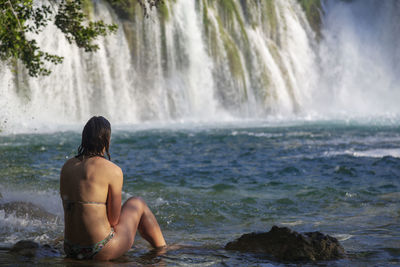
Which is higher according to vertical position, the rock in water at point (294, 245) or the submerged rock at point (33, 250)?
the submerged rock at point (33, 250)

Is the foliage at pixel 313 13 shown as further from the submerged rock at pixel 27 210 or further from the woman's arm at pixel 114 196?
the woman's arm at pixel 114 196

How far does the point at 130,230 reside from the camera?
5379mm

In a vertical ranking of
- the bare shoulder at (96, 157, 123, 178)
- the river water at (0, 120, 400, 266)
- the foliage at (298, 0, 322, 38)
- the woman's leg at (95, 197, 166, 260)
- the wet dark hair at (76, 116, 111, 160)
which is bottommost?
the river water at (0, 120, 400, 266)

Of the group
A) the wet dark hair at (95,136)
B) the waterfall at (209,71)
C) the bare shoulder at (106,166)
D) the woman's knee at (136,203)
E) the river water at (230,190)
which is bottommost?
the river water at (230,190)

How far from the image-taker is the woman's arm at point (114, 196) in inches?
194

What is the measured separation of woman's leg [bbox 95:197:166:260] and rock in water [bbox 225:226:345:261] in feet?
3.27

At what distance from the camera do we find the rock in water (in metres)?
5.57

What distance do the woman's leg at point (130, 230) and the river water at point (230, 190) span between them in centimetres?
18

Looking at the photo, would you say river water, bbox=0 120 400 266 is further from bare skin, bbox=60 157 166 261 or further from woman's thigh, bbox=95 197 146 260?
bare skin, bbox=60 157 166 261

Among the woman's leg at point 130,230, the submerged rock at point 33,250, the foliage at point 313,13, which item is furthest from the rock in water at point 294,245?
the foliage at point 313,13

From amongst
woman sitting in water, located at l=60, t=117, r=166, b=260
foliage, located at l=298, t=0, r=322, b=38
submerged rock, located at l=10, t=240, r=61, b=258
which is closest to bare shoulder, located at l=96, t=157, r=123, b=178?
woman sitting in water, located at l=60, t=117, r=166, b=260

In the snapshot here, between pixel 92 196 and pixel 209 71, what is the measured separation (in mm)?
31727

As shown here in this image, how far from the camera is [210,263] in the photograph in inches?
218

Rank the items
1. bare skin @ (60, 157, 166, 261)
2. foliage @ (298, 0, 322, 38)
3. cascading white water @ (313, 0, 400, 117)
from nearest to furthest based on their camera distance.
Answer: bare skin @ (60, 157, 166, 261) → foliage @ (298, 0, 322, 38) → cascading white water @ (313, 0, 400, 117)
